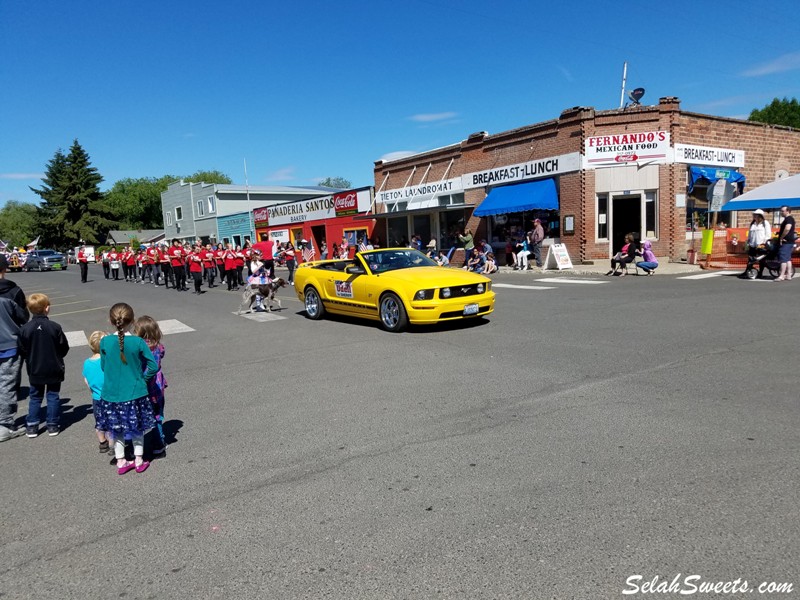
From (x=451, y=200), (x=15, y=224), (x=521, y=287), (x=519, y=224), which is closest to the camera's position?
(x=521, y=287)

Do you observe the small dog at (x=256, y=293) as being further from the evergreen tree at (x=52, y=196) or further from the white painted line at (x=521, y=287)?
the evergreen tree at (x=52, y=196)

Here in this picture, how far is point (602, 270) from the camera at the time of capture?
20141 millimetres

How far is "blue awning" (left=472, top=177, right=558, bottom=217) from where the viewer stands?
22.3m

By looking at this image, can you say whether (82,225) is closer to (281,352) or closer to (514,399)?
(281,352)

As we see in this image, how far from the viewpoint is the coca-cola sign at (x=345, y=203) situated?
33.2 metres

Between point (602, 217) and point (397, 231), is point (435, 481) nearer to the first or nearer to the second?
point (602, 217)

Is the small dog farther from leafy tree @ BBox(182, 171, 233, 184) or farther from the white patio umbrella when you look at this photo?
leafy tree @ BBox(182, 171, 233, 184)

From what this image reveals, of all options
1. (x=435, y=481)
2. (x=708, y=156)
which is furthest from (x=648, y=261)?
(x=435, y=481)

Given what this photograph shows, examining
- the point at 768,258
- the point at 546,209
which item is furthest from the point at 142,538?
the point at 546,209

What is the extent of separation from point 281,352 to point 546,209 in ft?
53.0

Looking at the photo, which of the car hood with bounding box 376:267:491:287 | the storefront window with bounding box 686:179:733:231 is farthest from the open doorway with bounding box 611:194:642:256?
the car hood with bounding box 376:267:491:287

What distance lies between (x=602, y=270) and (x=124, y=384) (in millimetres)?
18223

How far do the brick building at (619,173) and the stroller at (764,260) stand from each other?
5.64 metres

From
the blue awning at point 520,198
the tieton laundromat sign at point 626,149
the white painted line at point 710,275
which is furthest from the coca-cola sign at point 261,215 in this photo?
the white painted line at point 710,275
